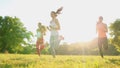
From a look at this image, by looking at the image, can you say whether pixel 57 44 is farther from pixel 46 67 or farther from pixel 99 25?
pixel 46 67

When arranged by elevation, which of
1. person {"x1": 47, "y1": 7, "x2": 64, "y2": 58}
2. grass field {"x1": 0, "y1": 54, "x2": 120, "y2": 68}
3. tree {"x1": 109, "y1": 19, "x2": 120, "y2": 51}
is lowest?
grass field {"x1": 0, "y1": 54, "x2": 120, "y2": 68}

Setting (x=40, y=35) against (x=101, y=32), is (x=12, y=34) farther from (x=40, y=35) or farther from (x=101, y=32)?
(x=101, y=32)

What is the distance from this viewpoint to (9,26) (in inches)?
2928

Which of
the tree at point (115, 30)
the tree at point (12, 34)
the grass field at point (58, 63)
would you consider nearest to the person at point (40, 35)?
the grass field at point (58, 63)

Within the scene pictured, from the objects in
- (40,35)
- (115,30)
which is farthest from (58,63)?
(115,30)

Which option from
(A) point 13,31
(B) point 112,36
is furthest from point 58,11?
(A) point 13,31

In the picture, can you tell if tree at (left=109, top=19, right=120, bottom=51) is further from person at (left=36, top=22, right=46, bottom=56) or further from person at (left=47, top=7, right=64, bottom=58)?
person at (left=47, top=7, right=64, bottom=58)

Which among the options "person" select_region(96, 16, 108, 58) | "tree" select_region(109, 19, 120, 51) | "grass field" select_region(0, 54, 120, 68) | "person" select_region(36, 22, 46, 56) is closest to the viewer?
"grass field" select_region(0, 54, 120, 68)

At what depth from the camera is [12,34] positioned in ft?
240

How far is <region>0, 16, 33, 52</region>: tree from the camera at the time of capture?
7175cm

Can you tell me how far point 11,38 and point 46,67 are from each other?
64.3 meters

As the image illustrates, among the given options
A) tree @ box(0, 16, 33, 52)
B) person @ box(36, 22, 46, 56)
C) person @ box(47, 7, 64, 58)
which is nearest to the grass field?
person @ box(47, 7, 64, 58)

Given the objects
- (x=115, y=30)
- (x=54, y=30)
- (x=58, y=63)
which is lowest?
(x=58, y=63)

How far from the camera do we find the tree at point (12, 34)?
7175cm
